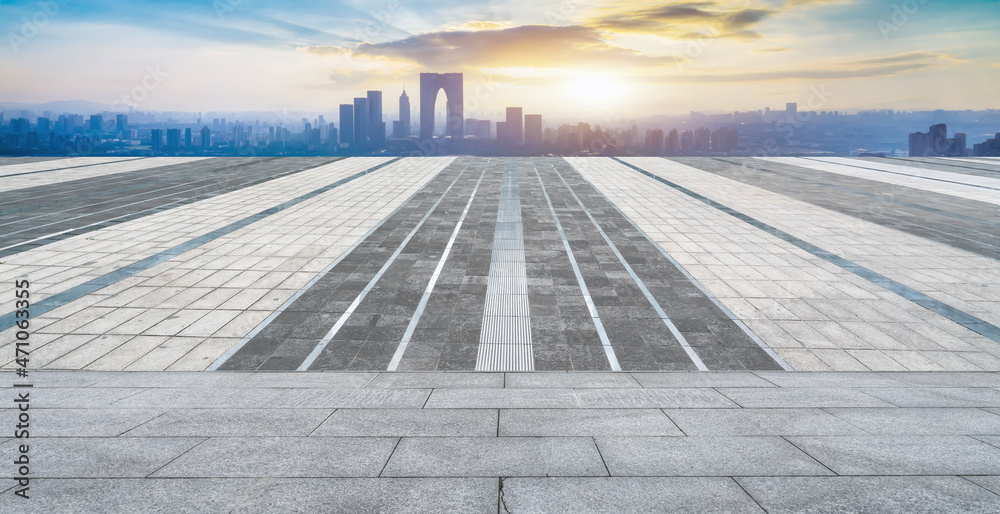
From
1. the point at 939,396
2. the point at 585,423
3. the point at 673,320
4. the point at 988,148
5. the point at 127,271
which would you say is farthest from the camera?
the point at 988,148

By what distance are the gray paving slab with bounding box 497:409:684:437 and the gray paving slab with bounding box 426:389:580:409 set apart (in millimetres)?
337

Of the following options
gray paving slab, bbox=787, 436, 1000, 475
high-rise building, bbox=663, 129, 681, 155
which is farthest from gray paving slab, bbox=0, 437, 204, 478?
high-rise building, bbox=663, 129, 681, 155

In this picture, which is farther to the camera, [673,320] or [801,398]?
[673,320]

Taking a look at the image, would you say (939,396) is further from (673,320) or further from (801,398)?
(673,320)

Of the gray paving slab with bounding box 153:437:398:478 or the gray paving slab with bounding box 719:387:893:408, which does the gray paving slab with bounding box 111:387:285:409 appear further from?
the gray paving slab with bounding box 719:387:893:408

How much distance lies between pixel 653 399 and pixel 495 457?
298 cm

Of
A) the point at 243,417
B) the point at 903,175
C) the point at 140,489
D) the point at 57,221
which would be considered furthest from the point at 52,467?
the point at 903,175

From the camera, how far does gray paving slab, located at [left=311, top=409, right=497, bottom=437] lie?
5656 millimetres

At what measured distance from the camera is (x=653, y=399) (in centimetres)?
711

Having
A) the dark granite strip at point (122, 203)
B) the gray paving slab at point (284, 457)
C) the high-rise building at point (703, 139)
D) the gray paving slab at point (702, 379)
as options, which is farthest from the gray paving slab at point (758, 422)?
the high-rise building at point (703, 139)

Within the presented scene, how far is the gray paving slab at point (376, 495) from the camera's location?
4.12 metres

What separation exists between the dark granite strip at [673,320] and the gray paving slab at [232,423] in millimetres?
5749

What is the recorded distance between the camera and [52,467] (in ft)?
15.5

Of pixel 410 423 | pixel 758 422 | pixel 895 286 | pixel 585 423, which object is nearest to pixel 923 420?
pixel 758 422
